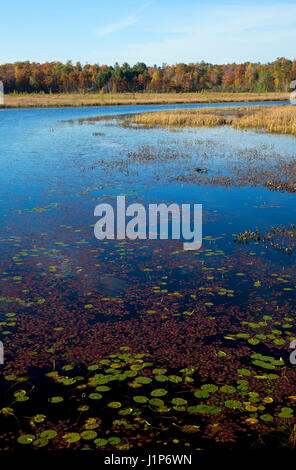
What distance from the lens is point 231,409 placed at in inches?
201

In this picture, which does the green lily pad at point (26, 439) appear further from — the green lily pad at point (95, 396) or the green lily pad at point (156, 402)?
the green lily pad at point (156, 402)

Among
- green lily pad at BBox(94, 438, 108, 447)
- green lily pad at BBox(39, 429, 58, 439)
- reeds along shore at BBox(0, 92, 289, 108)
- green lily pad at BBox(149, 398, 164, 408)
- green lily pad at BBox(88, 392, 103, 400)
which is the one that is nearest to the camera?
green lily pad at BBox(94, 438, 108, 447)

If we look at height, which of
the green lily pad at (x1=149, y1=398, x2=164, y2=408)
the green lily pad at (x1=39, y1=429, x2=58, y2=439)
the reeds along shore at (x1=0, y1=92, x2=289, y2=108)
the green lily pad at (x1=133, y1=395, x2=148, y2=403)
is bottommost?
the green lily pad at (x1=39, y1=429, x2=58, y2=439)

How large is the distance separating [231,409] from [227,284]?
12.3ft

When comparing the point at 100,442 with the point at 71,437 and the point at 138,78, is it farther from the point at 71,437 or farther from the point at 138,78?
the point at 138,78

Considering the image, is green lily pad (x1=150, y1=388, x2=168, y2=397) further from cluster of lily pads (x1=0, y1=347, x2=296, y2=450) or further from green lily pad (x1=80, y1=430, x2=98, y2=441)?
green lily pad (x1=80, y1=430, x2=98, y2=441)

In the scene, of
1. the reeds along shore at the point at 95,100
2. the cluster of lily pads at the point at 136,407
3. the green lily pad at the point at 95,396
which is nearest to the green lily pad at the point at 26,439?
the cluster of lily pads at the point at 136,407

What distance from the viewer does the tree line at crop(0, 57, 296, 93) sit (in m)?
126

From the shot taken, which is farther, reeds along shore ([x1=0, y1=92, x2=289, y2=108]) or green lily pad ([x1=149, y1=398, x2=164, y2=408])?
reeds along shore ([x1=0, y1=92, x2=289, y2=108])

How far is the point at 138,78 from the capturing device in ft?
481

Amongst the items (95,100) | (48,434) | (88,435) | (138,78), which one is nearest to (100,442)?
(88,435)

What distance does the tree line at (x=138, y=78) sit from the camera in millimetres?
126475

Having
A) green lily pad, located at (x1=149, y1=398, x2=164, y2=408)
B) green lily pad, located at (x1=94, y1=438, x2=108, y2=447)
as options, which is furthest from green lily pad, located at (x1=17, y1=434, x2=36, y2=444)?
green lily pad, located at (x1=149, y1=398, x2=164, y2=408)
